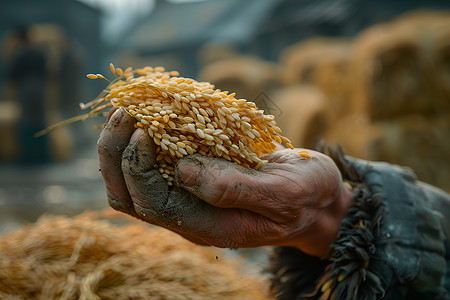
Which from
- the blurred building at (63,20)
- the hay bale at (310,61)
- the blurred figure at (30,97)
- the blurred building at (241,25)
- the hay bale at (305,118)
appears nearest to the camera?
the hay bale at (305,118)

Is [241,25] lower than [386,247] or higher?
higher

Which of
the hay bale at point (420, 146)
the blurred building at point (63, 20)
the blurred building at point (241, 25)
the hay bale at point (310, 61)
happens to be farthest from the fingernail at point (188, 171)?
the blurred building at point (63, 20)

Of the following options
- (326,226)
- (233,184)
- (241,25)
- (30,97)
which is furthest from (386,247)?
(241,25)

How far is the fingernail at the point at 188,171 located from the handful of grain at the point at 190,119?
16 millimetres

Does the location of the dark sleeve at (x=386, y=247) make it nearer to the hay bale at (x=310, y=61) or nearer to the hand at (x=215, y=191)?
the hand at (x=215, y=191)

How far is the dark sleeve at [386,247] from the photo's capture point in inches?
28.9

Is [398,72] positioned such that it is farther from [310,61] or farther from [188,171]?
[188,171]

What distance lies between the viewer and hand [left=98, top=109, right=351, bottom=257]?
57cm

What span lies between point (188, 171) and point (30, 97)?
5.43 meters

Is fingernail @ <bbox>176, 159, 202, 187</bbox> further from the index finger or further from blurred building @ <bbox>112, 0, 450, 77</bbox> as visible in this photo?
blurred building @ <bbox>112, 0, 450, 77</bbox>

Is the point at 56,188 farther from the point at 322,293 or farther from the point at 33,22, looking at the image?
the point at 33,22

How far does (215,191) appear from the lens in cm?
57

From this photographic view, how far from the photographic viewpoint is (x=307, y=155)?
2.20 feet

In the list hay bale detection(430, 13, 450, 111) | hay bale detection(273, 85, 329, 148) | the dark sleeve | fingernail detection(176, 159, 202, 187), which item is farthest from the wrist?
hay bale detection(430, 13, 450, 111)
